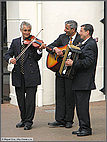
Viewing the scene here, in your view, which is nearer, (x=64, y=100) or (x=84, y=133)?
(x=84, y=133)

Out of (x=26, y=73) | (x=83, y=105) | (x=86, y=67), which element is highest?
(x=86, y=67)

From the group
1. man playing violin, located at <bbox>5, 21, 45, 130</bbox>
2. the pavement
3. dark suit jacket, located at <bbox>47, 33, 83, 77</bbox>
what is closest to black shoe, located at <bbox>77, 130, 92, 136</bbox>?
the pavement

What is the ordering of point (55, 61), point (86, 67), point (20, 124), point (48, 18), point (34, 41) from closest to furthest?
1. point (86, 67)
2. point (34, 41)
3. point (55, 61)
4. point (20, 124)
5. point (48, 18)

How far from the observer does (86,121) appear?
6738 millimetres

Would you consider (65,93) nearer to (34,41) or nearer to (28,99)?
(28,99)

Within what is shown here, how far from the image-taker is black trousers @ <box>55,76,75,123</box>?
290 inches

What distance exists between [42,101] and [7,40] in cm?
163

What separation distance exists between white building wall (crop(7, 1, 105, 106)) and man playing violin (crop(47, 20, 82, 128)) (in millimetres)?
2094

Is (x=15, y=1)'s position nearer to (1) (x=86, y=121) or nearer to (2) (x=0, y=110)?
(2) (x=0, y=110)

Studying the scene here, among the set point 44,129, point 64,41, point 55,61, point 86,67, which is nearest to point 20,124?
point 44,129

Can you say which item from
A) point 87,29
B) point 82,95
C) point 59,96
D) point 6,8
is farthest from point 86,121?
point 6,8

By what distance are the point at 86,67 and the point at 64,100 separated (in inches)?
47.3

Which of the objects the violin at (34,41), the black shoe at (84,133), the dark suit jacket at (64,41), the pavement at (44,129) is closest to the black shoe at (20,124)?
the pavement at (44,129)

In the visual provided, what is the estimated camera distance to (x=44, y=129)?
7.30 meters
